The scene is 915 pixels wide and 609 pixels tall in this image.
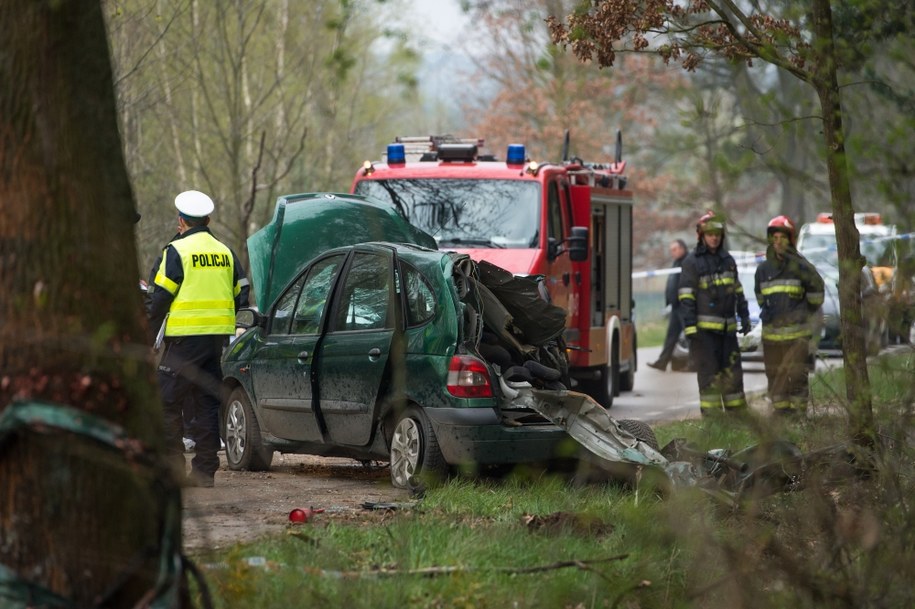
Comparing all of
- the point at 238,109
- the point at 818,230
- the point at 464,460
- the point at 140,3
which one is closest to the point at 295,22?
the point at 238,109

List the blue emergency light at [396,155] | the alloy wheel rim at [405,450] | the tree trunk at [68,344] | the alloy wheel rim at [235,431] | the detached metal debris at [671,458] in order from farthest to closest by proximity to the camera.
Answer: the blue emergency light at [396,155] < the alloy wheel rim at [235,431] < the alloy wheel rim at [405,450] < the detached metal debris at [671,458] < the tree trunk at [68,344]

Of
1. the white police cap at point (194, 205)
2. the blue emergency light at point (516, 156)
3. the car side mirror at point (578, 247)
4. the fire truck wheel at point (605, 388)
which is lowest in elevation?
the fire truck wheel at point (605, 388)

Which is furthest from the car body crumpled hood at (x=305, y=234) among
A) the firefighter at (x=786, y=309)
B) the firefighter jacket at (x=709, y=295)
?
the firefighter at (x=786, y=309)

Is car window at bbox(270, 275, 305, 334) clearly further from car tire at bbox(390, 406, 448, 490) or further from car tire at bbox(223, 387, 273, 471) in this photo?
car tire at bbox(390, 406, 448, 490)

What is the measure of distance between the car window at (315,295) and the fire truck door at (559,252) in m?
3.66

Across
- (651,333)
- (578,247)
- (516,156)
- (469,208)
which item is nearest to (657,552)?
(578,247)

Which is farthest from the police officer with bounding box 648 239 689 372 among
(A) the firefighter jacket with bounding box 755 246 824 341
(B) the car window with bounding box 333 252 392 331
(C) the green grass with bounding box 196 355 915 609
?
(C) the green grass with bounding box 196 355 915 609

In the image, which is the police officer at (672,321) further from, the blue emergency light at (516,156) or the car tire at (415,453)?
the car tire at (415,453)

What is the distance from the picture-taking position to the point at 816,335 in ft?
19.1

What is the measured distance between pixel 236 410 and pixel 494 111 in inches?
1368

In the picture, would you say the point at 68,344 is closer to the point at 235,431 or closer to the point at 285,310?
the point at 285,310

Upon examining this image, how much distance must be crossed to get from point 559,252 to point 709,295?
151 cm

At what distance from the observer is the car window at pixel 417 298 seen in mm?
9164

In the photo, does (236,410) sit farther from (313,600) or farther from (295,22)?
(295,22)
